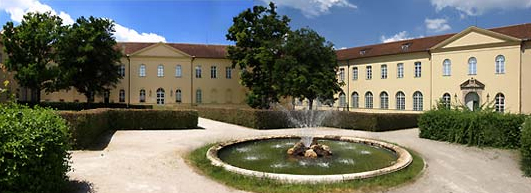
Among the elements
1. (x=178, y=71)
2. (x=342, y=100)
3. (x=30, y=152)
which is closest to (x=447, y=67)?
(x=342, y=100)

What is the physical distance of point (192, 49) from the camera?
137 ft

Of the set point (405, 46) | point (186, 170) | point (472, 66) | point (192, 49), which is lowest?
→ point (186, 170)

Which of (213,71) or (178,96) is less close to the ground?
(213,71)

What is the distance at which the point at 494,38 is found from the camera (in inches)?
1070

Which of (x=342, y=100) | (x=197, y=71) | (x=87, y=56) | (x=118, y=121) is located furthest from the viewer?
(x=197, y=71)

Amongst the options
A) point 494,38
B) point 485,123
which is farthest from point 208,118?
point 494,38

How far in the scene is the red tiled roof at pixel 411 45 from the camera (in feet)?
87.9

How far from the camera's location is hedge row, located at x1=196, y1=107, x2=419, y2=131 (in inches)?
696

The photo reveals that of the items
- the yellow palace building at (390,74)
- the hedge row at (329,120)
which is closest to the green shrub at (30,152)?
the hedge row at (329,120)

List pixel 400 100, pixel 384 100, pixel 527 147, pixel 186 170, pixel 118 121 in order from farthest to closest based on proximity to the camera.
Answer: pixel 384 100
pixel 400 100
pixel 118 121
pixel 527 147
pixel 186 170

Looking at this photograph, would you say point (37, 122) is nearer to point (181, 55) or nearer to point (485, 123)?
point (485, 123)

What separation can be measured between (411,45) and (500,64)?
27.4ft

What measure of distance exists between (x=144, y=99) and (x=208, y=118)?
17.4m

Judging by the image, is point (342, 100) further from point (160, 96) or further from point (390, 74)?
point (160, 96)
